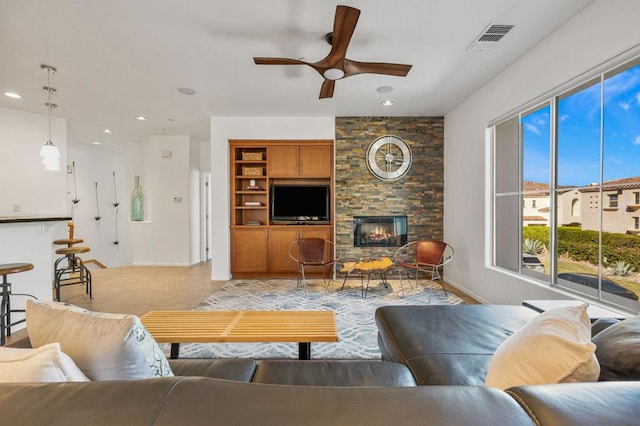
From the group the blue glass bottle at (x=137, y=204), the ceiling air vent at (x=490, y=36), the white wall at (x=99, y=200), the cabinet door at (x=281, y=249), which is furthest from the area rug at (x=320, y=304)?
the white wall at (x=99, y=200)

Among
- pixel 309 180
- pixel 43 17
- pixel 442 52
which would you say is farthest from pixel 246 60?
pixel 309 180

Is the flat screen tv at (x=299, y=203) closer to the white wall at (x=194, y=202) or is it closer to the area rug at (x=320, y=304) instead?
the area rug at (x=320, y=304)

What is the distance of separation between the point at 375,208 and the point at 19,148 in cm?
576

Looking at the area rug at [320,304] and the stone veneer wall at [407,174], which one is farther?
the stone veneer wall at [407,174]

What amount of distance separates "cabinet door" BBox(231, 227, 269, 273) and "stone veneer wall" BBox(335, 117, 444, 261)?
1.35 m

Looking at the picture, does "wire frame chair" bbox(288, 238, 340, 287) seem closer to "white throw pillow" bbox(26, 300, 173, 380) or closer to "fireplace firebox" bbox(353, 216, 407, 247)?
"fireplace firebox" bbox(353, 216, 407, 247)

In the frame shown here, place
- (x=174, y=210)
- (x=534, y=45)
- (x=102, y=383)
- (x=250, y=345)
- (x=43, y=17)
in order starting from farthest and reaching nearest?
(x=174, y=210) < (x=534, y=45) < (x=250, y=345) < (x=43, y=17) < (x=102, y=383)

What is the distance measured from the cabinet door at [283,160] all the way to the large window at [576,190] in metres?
2.96

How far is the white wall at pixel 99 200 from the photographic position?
21.6 ft

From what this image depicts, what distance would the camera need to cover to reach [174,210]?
610cm

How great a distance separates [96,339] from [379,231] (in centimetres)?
439

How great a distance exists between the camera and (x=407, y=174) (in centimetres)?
481

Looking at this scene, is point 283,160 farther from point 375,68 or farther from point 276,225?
point 375,68

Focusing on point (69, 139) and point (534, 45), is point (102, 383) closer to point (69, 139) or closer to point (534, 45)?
point (534, 45)
